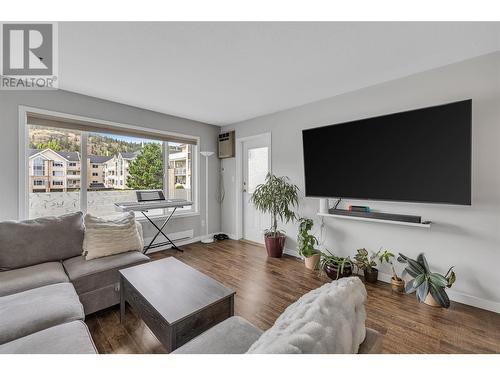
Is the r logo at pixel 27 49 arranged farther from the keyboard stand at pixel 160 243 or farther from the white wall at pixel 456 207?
the white wall at pixel 456 207

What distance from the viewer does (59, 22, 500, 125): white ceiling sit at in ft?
5.41

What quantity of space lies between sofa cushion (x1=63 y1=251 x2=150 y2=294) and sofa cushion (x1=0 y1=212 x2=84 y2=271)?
14 centimetres

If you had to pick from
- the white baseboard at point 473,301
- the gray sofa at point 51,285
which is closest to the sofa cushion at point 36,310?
the gray sofa at point 51,285

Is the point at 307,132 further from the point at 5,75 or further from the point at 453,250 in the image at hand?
the point at 5,75

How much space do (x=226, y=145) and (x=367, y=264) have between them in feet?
10.3

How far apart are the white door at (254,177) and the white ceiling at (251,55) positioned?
45.6 inches

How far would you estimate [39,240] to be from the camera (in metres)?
2.02

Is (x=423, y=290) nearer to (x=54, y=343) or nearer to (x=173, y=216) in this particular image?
(x=54, y=343)

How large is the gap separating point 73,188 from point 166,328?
2.77 metres

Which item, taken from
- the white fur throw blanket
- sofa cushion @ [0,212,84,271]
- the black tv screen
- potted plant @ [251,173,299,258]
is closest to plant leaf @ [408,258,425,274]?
the black tv screen

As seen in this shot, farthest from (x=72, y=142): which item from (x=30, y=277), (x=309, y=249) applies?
(x=309, y=249)

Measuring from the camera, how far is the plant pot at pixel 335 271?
258 cm

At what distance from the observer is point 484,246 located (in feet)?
6.57
